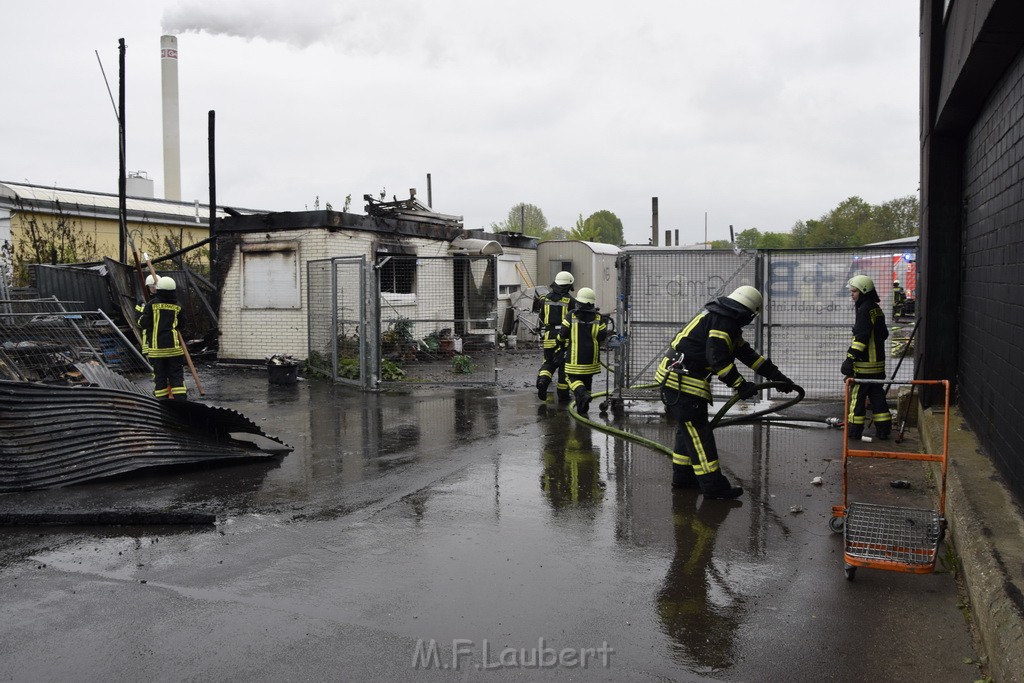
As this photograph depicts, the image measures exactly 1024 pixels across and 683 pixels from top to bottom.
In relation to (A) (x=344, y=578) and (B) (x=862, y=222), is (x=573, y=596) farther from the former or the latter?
(B) (x=862, y=222)

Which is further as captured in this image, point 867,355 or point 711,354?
point 867,355

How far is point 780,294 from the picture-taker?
10414mm

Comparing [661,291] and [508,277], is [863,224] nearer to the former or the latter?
[508,277]

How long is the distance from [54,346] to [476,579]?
9.13 meters

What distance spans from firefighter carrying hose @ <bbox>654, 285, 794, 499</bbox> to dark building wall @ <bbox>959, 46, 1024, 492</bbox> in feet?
4.95

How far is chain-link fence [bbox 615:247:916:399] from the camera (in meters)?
10.2

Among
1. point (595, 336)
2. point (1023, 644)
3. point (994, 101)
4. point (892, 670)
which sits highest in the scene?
point (994, 101)

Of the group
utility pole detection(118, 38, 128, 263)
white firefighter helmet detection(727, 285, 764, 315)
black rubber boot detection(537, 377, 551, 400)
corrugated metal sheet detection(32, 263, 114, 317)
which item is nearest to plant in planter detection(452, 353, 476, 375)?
black rubber boot detection(537, 377, 551, 400)

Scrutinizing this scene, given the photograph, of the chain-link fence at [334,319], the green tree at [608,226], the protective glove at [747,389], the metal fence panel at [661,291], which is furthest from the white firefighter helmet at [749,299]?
the green tree at [608,226]

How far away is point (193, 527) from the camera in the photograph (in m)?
6.11

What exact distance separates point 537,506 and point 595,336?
4138 mm

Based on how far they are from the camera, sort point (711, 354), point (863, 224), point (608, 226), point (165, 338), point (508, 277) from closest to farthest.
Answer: point (711, 354), point (165, 338), point (508, 277), point (863, 224), point (608, 226)

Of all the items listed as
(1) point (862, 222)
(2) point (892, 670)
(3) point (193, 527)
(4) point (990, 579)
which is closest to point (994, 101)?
(4) point (990, 579)

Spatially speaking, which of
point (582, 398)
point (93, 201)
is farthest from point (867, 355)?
point (93, 201)
